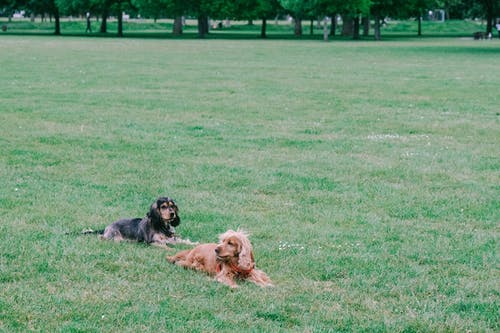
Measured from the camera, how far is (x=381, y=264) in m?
7.18

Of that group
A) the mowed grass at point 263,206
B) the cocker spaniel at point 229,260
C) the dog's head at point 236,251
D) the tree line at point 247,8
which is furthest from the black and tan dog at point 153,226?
the tree line at point 247,8

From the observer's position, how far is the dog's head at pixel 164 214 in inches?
291

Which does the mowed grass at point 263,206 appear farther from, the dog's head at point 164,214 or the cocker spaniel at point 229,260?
the dog's head at point 164,214

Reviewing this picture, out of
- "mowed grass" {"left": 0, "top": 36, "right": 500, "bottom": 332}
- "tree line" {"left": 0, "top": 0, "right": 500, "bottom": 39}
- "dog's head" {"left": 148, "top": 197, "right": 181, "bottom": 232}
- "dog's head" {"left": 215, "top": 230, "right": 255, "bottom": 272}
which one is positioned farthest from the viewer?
"tree line" {"left": 0, "top": 0, "right": 500, "bottom": 39}

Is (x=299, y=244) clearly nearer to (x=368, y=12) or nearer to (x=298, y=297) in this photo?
(x=298, y=297)

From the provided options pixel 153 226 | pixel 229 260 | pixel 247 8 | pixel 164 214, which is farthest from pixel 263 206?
pixel 247 8

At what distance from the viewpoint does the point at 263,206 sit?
9406 mm

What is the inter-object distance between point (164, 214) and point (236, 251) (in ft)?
4.13

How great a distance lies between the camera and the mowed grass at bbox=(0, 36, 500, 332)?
604 centimetres

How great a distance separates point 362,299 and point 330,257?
42.9 inches

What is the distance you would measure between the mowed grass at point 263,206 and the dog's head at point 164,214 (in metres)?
0.23

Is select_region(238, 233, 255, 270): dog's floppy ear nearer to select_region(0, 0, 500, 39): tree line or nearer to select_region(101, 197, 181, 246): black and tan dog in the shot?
select_region(101, 197, 181, 246): black and tan dog

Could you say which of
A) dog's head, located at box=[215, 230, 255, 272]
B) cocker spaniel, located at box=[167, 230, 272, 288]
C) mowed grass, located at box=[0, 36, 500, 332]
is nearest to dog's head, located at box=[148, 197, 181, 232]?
mowed grass, located at box=[0, 36, 500, 332]

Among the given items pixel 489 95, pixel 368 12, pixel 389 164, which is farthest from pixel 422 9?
pixel 389 164
